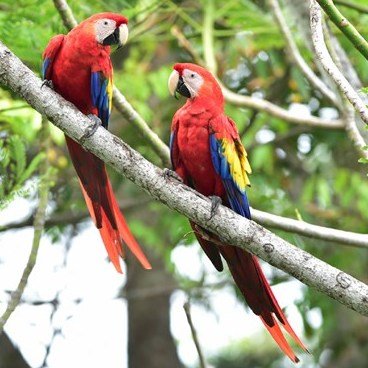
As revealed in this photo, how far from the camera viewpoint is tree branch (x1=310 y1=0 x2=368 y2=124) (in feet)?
8.12

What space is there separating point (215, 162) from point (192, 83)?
1.17 feet

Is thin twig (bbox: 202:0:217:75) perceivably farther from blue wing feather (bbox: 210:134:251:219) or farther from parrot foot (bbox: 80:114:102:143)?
parrot foot (bbox: 80:114:102:143)

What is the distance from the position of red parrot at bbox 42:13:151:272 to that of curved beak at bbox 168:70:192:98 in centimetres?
25

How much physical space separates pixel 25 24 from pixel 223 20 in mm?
2003

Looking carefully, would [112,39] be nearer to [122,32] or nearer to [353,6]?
[122,32]

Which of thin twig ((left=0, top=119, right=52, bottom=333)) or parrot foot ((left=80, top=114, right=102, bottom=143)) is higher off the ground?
parrot foot ((left=80, top=114, right=102, bottom=143))

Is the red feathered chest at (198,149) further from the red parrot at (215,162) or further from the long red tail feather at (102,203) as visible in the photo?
the long red tail feather at (102,203)

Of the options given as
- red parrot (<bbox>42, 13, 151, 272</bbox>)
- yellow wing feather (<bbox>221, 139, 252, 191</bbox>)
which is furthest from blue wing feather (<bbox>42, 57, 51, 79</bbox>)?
yellow wing feather (<bbox>221, 139, 252, 191</bbox>)

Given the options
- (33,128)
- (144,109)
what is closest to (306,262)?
(33,128)

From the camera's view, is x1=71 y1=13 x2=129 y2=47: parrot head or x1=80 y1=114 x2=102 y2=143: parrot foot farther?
x1=71 y1=13 x2=129 y2=47: parrot head

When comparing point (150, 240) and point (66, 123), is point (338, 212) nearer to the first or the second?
point (150, 240)

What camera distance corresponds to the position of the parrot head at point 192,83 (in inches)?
132

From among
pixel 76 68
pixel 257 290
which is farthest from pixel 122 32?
pixel 257 290

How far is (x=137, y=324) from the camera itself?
6.45 metres
